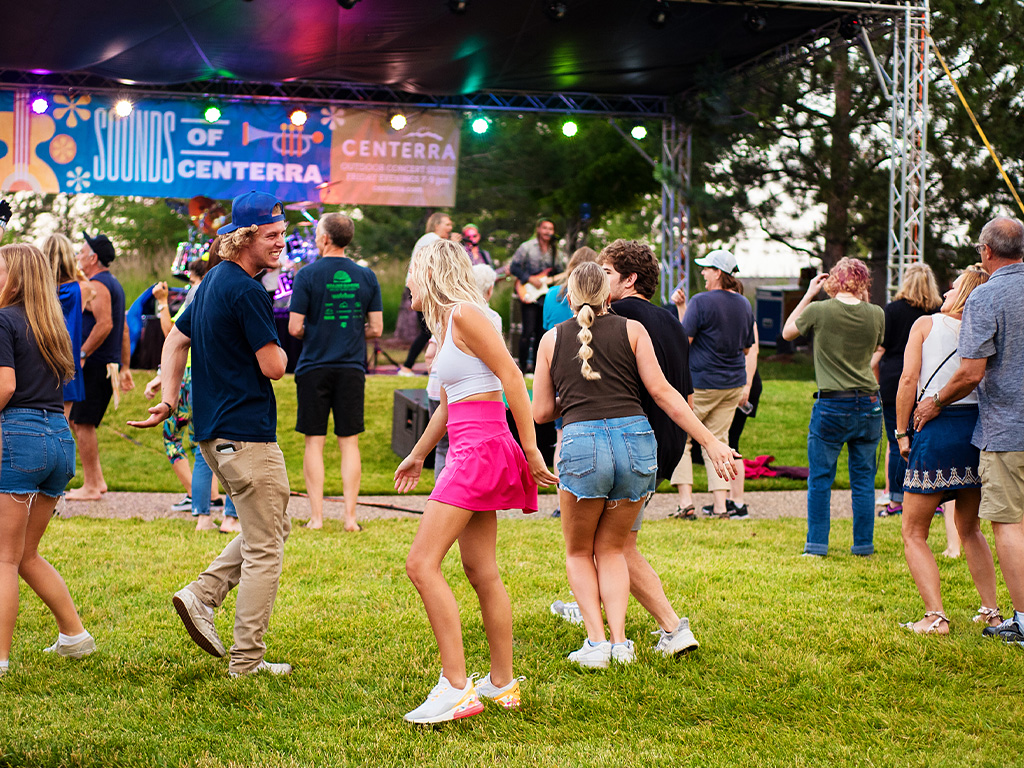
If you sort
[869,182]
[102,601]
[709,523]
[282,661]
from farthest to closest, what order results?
[869,182] → [709,523] → [102,601] → [282,661]

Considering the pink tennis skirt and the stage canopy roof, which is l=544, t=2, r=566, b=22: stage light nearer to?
the stage canopy roof

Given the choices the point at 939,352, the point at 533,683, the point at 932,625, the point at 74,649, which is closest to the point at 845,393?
the point at 939,352

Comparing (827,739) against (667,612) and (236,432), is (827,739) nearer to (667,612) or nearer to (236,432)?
(667,612)

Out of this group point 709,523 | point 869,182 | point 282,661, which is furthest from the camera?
point 869,182

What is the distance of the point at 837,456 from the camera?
6.38 meters

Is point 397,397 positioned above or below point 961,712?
above

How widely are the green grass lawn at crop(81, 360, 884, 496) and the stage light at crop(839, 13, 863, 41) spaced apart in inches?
170

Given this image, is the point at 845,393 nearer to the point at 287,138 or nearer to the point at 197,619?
the point at 197,619

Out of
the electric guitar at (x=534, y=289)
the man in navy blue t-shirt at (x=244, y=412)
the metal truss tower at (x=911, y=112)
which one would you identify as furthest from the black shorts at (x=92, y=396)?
the metal truss tower at (x=911, y=112)

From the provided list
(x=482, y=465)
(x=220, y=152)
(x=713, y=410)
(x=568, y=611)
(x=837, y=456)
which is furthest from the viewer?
(x=220, y=152)

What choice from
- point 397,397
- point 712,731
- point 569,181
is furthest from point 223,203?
point 712,731

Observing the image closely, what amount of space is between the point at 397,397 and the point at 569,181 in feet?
40.2

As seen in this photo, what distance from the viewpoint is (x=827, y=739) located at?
11.4 ft

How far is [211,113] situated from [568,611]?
1107 centimetres
